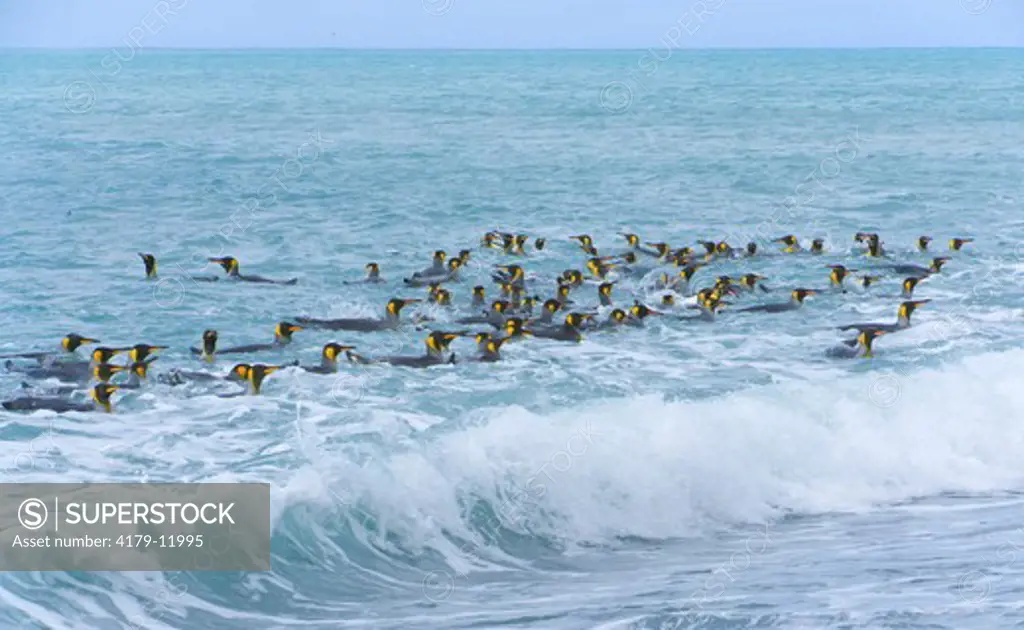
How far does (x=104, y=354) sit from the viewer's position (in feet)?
43.1

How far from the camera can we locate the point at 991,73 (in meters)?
85.1

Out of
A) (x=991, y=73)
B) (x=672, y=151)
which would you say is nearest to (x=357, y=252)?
(x=672, y=151)

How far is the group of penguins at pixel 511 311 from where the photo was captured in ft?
40.8

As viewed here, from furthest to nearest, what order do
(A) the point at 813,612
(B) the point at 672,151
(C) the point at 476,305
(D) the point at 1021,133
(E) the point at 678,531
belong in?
1. (D) the point at 1021,133
2. (B) the point at 672,151
3. (C) the point at 476,305
4. (E) the point at 678,531
5. (A) the point at 813,612

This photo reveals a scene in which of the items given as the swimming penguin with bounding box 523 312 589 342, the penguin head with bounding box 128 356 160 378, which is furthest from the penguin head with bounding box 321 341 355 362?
the swimming penguin with bounding box 523 312 589 342

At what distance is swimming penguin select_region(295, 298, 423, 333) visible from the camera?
49.6 feet

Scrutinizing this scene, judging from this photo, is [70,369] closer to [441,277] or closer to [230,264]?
[230,264]

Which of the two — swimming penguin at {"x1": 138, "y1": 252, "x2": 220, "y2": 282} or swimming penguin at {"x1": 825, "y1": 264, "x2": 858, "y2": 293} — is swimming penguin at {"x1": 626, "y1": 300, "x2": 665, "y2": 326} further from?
swimming penguin at {"x1": 138, "y1": 252, "x2": 220, "y2": 282}

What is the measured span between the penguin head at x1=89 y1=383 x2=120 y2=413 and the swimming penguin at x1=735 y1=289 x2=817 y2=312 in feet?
25.2

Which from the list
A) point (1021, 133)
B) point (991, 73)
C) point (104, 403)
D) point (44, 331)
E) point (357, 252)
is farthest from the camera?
point (991, 73)

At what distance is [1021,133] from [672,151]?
1248 centimetres

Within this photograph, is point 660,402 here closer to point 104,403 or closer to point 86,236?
point 104,403

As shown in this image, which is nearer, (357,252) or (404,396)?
(404,396)

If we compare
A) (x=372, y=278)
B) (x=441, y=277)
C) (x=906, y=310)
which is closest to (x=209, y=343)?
(x=372, y=278)
